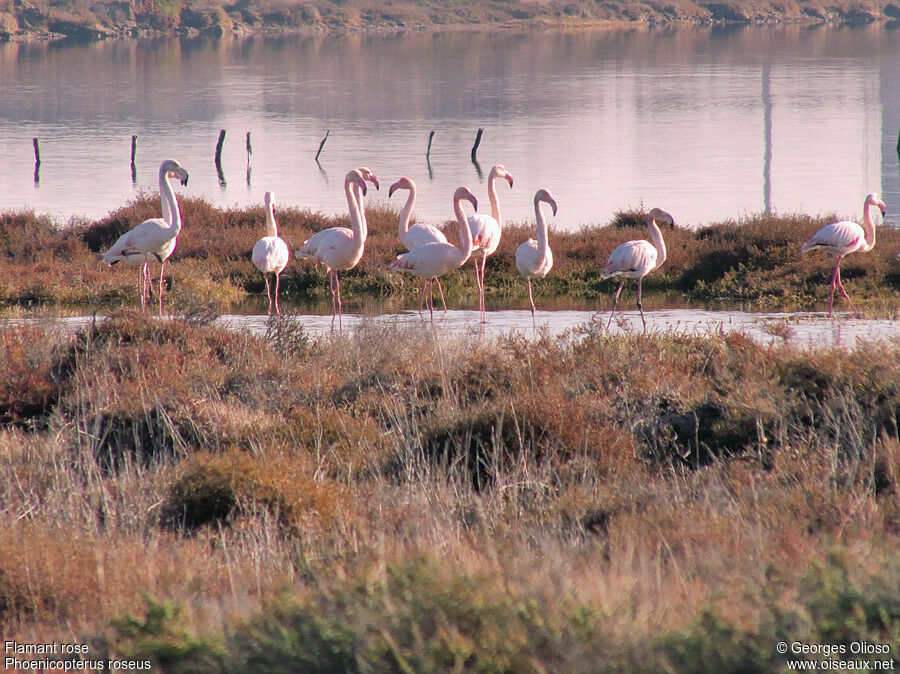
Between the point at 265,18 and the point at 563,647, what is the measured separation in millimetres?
131118

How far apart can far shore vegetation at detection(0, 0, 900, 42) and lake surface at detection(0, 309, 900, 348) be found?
113 m

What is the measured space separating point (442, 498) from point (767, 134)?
41787 mm

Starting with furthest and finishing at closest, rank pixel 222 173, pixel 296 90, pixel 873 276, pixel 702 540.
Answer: pixel 296 90 → pixel 222 173 → pixel 873 276 → pixel 702 540

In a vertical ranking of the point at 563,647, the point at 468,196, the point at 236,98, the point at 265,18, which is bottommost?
the point at 563,647

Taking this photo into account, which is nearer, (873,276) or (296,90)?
(873,276)

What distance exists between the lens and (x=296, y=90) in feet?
222

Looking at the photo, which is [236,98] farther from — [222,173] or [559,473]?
[559,473]

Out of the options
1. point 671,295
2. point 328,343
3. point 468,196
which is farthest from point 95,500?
point 671,295

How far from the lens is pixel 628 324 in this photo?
11.8m

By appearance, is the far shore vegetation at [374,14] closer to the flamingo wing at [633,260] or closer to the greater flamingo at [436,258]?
the greater flamingo at [436,258]

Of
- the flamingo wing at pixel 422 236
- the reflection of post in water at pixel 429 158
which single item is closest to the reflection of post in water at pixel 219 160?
the reflection of post in water at pixel 429 158

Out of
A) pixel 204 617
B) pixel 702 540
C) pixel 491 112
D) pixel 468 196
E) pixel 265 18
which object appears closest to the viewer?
pixel 204 617

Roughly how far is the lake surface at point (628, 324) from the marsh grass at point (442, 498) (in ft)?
3.00

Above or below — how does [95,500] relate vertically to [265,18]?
below
